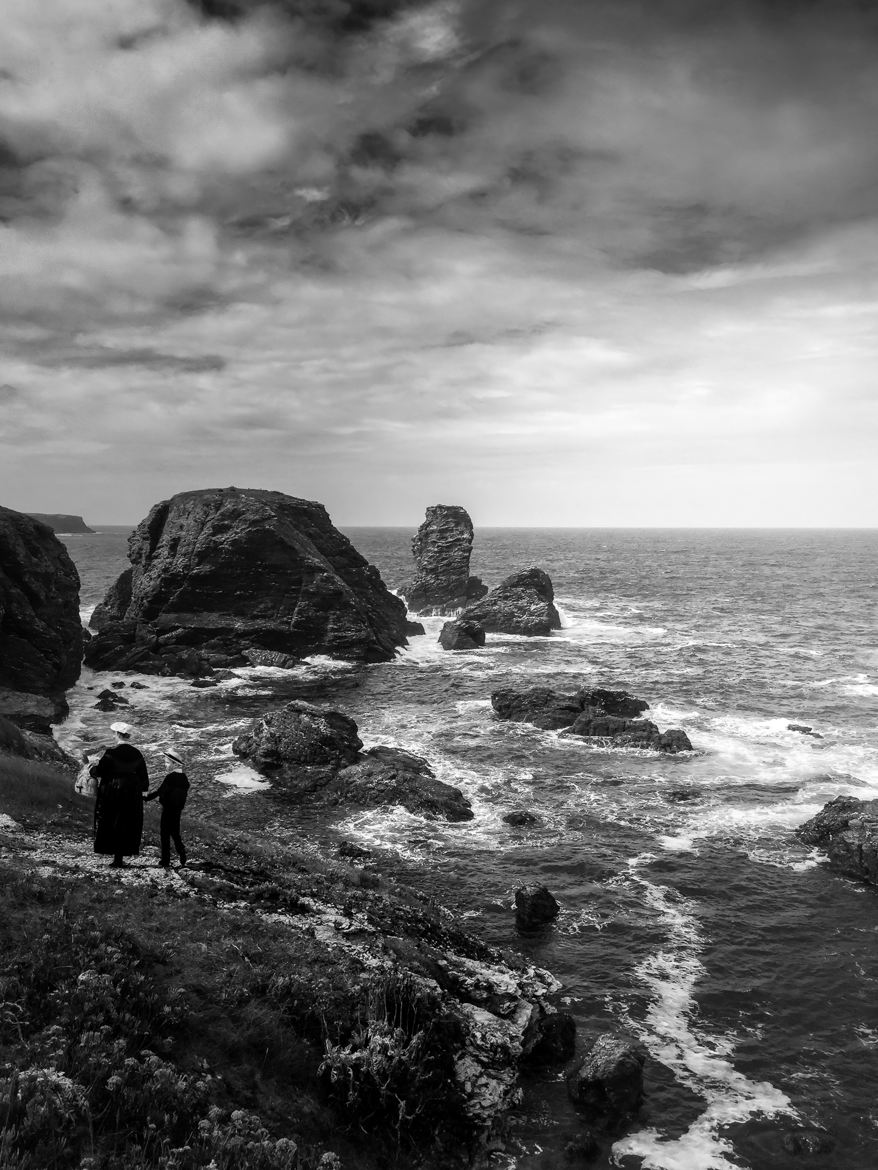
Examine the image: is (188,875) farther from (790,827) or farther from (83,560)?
(83,560)

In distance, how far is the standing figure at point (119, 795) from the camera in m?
15.6

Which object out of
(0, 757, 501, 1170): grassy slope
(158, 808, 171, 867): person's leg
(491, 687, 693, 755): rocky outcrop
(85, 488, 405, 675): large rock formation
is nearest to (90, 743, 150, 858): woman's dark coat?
(158, 808, 171, 867): person's leg

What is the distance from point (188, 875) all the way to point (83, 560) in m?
206

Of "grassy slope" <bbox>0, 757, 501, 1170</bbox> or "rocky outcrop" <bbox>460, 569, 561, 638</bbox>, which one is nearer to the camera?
"grassy slope" <bbox>0, 757, 501, 1170</bbox>

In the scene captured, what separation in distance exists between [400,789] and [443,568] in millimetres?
74534

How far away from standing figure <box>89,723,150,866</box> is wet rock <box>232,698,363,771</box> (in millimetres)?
22385

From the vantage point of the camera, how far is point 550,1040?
52.8 ft

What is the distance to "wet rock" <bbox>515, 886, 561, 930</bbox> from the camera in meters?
23.7

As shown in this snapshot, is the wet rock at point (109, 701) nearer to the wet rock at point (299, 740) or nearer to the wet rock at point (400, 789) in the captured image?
the wet rock at point (299, 740)

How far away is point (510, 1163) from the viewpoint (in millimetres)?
12992

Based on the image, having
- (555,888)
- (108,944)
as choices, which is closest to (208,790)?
(555,888)

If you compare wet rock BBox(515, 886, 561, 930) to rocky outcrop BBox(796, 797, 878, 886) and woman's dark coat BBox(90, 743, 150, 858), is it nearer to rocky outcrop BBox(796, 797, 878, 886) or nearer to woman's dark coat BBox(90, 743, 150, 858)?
rocky outcrop BBox(796, 797, 878, 886)

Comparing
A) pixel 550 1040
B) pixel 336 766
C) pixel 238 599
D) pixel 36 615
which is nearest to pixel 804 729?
pixel 336 766

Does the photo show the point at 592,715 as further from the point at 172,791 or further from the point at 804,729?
the point at 172,791
